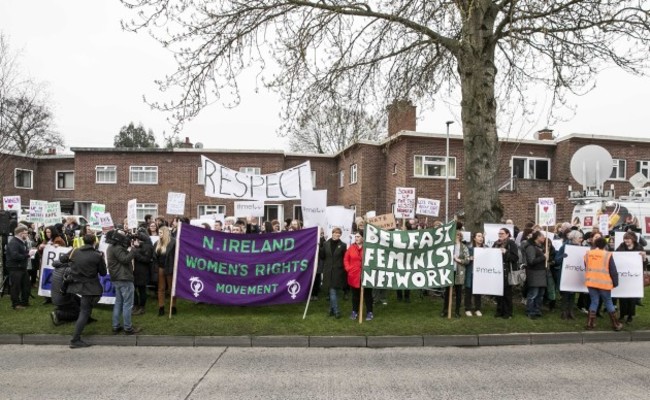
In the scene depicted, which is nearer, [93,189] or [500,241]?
[500,241]

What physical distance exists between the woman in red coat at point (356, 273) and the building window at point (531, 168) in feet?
67.9

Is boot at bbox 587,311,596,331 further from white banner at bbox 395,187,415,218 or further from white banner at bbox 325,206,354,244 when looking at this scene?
white banner at bbox 395,187,415,218

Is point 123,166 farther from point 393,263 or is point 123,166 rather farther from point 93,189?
point 393,263

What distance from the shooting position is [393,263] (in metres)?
9.71

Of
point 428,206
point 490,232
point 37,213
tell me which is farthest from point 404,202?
point 37,213

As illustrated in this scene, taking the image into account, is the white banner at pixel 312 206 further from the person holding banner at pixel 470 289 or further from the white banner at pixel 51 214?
the white banner at pixel 51 214

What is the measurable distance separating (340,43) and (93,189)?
26.0 m

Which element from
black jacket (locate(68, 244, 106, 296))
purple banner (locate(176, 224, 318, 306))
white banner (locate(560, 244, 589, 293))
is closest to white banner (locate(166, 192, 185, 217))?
purple banner (locate(176, 224, 318, 306))

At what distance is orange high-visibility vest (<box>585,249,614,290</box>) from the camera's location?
28.9ft

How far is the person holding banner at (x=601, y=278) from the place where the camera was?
882 cm

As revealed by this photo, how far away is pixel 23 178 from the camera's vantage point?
35.8 m

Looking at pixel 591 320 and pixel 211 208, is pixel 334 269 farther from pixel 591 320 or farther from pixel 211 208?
pixel 211 208

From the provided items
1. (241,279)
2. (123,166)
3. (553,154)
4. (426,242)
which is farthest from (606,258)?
(123,166)

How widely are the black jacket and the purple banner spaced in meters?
1.61
